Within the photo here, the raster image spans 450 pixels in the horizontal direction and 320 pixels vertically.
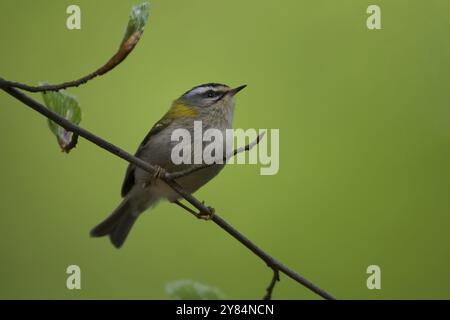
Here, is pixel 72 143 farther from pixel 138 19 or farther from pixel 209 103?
A: pixel 209 103

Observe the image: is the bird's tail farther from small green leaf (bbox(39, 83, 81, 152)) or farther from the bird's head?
small green leaf (bbox(39, 83, 81, 152))

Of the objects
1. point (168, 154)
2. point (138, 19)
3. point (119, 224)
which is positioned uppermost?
point (138, 19)

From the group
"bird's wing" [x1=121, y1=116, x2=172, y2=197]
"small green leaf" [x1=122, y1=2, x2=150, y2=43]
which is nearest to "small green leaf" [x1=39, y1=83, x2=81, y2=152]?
"small green leaf" [x1=122, y1=2, x2=150, y2=43]

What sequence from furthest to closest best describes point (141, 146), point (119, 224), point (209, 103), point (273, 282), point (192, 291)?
point (119, 224)
point (141, 146)
point (209, 103)
point (273, 282)
point (192, 291)

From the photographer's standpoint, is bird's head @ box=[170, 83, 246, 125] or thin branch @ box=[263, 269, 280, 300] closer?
thin branch @ box=[263, 269, 280, 300]

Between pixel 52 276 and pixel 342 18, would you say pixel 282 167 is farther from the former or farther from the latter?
pixel 52 276

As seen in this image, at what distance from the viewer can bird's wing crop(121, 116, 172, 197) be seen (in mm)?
2377

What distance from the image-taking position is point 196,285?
809 millimetres

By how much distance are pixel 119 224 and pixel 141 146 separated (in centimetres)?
36

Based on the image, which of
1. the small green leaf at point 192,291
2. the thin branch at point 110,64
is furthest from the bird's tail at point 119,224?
the small green leaf at point 192,291

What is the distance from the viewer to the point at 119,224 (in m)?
2.56

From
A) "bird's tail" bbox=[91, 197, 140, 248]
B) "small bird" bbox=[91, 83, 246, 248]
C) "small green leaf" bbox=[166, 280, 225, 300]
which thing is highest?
"small bird" bbox=[91, 83, 246, 248]

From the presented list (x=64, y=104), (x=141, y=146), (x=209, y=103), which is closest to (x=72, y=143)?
(x=64, y=104)

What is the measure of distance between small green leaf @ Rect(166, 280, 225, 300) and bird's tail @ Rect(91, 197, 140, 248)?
1.68 metres
